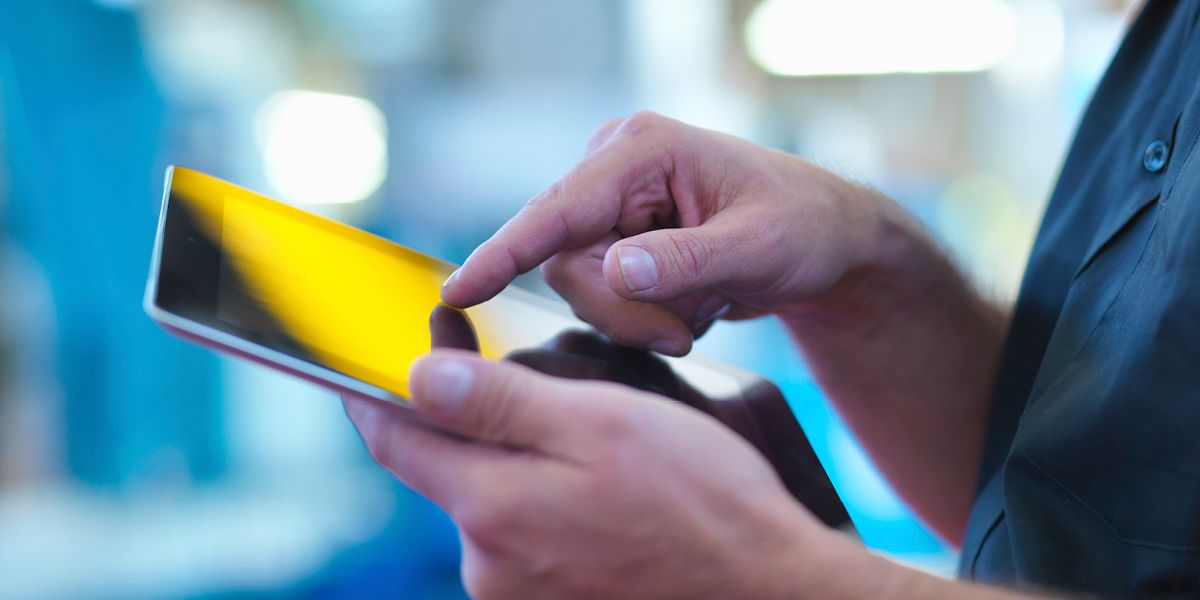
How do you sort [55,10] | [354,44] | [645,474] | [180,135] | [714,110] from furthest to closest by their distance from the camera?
[714,110]
[354,44]
[180,135]
[55,10]
[645,474]

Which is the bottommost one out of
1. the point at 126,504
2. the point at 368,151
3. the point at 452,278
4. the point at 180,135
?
the point at 126,504

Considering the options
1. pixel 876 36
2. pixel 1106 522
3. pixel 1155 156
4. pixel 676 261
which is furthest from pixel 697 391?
pixel 876 36

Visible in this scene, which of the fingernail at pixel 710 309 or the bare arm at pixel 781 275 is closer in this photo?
the bare arm at pixel 781 275

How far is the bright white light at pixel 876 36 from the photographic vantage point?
12.2ft

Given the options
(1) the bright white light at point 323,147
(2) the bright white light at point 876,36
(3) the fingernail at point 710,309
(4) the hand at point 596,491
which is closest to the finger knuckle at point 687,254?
(3) the fingernail at point 710,309

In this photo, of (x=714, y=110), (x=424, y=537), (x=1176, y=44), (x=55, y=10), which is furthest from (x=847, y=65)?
(x=1176, y=44)

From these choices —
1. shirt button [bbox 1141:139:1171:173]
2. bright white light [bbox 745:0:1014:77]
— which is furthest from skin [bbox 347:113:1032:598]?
bright white light [bbox 745:0:1014:77]

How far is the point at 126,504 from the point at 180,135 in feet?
3.12

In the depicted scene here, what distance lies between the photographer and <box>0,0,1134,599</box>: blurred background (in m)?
2.14

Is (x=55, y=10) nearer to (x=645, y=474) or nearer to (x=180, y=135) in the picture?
(x=180, y=135)

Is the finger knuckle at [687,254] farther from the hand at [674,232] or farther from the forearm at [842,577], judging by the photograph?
the forearm at [842,577]

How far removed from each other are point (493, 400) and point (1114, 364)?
460 millimetres

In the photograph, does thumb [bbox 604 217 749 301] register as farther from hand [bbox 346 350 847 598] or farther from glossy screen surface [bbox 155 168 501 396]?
hand [bbox 346 350 847 598]

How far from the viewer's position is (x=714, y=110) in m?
3.57
